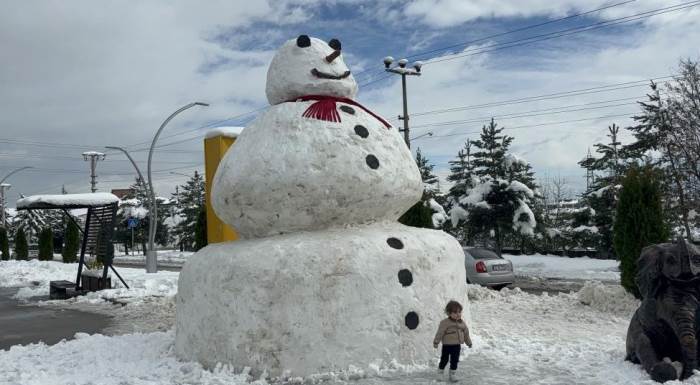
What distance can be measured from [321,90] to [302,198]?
5.07 ft

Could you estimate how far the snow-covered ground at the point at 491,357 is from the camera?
5.79m

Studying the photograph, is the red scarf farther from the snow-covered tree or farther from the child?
the snow-covered tree

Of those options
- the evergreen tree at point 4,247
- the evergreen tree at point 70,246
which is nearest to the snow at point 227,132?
the evergreen tree at point 70,246

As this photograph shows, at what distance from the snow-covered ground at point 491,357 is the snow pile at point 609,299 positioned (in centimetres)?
2

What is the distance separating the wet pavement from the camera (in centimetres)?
1032

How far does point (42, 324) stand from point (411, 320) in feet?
29.5

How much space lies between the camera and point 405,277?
20.2ft

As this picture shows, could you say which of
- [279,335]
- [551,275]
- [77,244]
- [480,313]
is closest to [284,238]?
[279,335]

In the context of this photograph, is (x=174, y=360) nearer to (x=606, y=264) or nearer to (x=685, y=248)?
(x=685, y=248)

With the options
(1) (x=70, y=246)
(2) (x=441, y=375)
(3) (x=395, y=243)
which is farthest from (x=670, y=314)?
(1) (x=70, y=246)

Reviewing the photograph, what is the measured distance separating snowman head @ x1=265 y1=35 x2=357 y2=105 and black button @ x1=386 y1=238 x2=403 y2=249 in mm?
1964

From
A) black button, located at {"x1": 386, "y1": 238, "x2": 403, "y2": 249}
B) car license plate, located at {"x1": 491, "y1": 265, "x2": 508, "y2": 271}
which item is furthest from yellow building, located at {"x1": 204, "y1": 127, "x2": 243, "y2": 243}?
car license plate, located at {"x1": 491, "y1": 265, "x2": 508, "y2": 271}

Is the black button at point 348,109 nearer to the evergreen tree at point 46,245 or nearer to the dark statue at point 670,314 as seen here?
the dark statue at point 670,314

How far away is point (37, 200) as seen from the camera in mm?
15539
